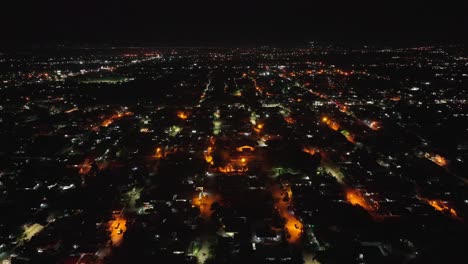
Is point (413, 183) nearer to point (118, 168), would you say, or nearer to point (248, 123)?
point (248, 123)

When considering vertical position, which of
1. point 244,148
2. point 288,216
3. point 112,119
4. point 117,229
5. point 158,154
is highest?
point 244,148

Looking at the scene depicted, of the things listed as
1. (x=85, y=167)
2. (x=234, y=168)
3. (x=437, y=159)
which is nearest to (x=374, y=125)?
(x=437, y=159)

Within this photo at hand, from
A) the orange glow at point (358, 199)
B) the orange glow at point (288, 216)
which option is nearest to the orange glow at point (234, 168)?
the orange glow at point (288, 216)

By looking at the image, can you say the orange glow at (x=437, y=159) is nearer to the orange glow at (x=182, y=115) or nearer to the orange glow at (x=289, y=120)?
the orange glow at (x=289, y=120)

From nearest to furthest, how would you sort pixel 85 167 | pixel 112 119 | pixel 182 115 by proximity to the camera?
pixel 85 167
pixel 182 115
pixel 112 119

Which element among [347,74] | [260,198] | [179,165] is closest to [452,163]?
[260,198]

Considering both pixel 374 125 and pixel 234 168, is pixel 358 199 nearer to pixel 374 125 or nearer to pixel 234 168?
pixel 234 168
